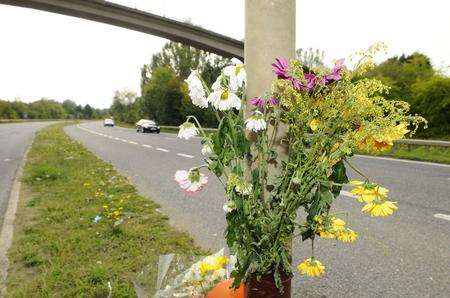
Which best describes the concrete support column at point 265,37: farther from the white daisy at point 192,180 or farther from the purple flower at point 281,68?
the white daisy at point 192,180

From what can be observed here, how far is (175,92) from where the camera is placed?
5125 cm

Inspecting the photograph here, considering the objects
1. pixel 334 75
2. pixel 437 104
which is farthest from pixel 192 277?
pixel 437 104

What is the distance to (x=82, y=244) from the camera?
4.66 meters

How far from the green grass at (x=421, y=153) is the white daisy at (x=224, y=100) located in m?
12.6

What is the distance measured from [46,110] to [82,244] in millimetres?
162507

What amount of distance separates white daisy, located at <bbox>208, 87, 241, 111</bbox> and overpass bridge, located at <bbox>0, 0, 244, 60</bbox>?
28411 mm

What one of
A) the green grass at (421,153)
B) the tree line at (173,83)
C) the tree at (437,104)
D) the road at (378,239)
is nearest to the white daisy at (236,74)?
the road at (378,239)

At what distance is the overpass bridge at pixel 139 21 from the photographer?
27.5 metres

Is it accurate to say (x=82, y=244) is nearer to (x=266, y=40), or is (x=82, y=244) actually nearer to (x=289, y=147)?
(x=289, y=147)

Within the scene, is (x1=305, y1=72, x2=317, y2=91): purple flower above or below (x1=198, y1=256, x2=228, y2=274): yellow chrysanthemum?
above

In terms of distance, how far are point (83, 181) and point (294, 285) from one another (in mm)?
6597

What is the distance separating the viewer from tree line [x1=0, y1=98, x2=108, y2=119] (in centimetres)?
12519

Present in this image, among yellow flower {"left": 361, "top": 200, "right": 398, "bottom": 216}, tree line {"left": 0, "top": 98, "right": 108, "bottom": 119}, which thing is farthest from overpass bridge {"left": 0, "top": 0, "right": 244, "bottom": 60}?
tree line {"left": 0, "top": 98, "right": 108, "bottom": 119}

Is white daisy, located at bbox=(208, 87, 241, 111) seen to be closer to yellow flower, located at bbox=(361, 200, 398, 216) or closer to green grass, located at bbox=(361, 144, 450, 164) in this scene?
yellow flower, located at bbox=(361, 200, 398, 216)
